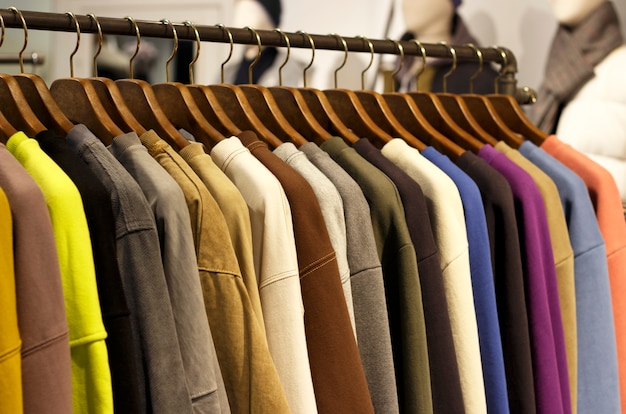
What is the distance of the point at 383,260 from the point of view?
3.54 ft

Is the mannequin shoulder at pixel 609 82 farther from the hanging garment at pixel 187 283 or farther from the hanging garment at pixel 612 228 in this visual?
the hanging garment at pixel 187 283

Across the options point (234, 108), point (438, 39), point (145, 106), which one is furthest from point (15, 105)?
point (438, 39)

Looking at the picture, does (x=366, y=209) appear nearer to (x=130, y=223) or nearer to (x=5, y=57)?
(x=130, y=223)

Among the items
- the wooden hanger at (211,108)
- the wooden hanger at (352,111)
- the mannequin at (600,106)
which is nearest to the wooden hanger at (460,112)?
the wooden hanger at (352,111)

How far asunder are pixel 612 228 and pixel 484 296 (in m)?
0.27

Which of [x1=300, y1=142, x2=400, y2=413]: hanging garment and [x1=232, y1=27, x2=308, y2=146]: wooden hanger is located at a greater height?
[x1=232, y1=27, x2=308, y2=146]: wooden hanger

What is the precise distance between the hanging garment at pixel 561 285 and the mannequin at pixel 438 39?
157 centimetres

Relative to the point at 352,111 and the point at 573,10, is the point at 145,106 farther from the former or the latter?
the point at 573,10

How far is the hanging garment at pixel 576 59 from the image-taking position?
2361mm

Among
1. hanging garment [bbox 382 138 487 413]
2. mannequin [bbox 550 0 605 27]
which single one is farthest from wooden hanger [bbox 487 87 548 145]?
mannequin [bbox 550 0 605 27]

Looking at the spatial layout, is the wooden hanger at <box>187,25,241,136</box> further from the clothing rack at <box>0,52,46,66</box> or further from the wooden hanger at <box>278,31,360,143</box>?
the clothing rack at <box>0,52,46,66</box>

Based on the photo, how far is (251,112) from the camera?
1.17 meters

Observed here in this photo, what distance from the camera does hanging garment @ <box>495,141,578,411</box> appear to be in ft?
3.90

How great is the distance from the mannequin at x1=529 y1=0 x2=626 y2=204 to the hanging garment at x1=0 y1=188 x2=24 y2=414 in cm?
173
